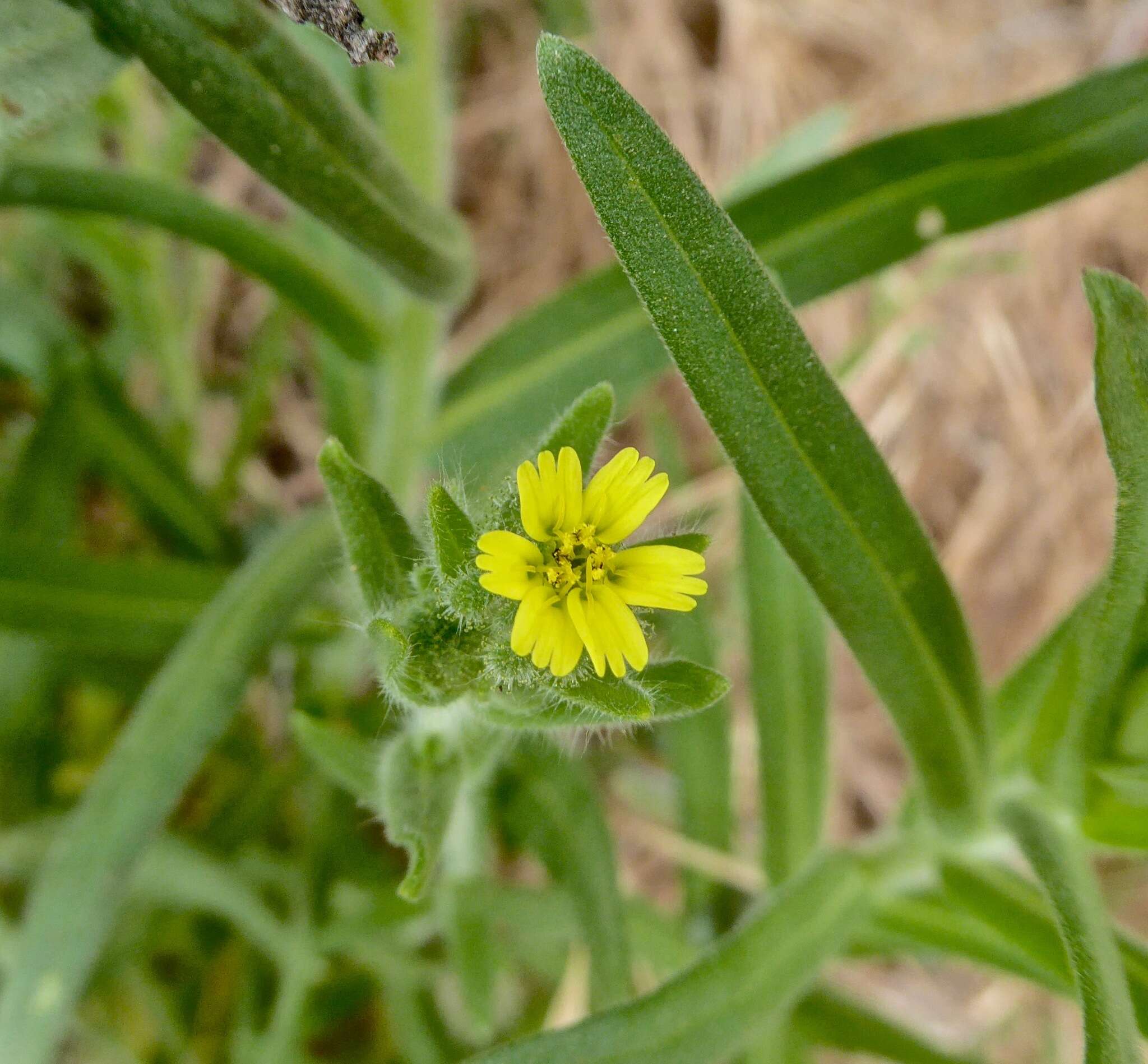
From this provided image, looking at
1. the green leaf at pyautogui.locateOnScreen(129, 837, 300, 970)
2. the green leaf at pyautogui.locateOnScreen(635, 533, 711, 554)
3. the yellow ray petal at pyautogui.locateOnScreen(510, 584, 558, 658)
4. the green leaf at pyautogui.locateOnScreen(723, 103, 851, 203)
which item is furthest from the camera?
the green leaf at pyautogui.locateOnScreen(723, 103, 851, 203)

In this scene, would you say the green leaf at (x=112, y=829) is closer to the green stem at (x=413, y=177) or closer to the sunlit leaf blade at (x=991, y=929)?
the green stem at (x=413, y=177)

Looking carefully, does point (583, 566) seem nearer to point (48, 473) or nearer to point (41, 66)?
point (41, 66)

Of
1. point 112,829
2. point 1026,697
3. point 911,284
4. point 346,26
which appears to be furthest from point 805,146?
point 112,829

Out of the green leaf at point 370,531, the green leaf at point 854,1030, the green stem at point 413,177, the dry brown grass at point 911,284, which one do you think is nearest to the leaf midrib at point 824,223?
the green stem at point 413,177

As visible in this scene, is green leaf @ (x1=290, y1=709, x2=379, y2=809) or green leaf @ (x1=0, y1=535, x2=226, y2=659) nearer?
green leaf @ (x1=290, y1=709, x2=379, y2=809)

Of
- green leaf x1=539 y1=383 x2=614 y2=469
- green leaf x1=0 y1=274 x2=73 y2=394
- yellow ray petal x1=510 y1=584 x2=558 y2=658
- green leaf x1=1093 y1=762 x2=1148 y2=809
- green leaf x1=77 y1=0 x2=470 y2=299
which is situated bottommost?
yellow ray petal x1=510 y1=584 x2=558 y2=658

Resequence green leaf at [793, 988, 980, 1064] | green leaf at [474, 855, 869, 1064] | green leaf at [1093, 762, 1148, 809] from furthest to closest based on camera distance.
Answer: green leaf at [793, 988, 980, 1064]
green leaf at [1093, 762, 1148, 809]
green leaf at [474, 855, 869, 1064]

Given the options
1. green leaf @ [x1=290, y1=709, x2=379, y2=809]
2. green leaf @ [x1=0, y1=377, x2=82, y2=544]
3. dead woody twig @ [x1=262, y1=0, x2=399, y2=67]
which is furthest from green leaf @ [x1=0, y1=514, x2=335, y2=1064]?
dead woody twig @ [x1=262, y1=0, x2=399, y2=67]

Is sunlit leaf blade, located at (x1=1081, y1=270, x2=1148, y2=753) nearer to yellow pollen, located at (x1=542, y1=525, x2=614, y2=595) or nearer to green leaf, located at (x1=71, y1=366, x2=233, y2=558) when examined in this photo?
yellow pollen, located at (x1=542, y1=525, x2=614, y2=595)
